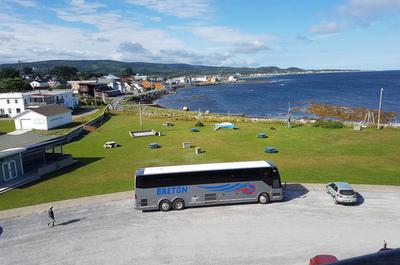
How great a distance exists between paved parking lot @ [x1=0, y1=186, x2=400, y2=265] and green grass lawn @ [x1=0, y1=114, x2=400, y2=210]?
5.18 metres

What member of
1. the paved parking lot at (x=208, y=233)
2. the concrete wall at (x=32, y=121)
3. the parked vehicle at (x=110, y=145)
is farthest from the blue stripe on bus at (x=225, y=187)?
the concrete wall at (x=32, y=121)

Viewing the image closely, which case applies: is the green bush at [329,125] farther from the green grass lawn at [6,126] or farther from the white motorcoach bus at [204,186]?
the green grass lawn at [6,126]

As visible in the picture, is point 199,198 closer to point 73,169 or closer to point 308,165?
point 308,165

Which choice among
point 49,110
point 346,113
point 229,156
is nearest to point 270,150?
point 229,156

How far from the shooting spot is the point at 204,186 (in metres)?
24.9

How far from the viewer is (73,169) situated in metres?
37.9

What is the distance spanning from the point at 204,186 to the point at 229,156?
1661 cm

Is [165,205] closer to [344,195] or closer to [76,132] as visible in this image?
[344,195]

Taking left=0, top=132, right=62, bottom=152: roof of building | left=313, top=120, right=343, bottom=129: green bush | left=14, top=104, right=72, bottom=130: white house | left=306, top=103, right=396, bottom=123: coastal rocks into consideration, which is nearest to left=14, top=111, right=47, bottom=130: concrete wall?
left=14, top=104, right=72, bottom=130: white house

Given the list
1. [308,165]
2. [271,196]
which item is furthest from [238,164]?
[308,165]

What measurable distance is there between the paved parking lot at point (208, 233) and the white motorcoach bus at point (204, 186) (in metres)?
0.73

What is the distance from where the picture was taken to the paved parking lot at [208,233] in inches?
727

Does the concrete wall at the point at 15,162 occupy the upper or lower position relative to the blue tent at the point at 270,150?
upper

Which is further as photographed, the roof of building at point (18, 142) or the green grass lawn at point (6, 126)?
the green grass lawn at point (6, 126)
